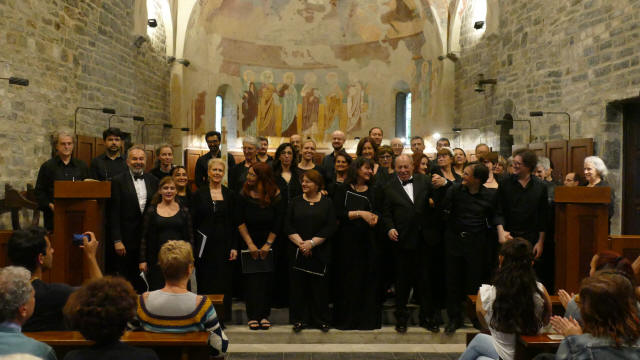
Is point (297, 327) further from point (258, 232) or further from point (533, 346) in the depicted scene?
point (533, 346)

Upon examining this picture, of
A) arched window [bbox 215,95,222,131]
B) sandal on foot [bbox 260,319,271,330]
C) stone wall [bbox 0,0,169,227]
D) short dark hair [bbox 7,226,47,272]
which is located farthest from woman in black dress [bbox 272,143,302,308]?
arched window [bbox 215,95,222,131]

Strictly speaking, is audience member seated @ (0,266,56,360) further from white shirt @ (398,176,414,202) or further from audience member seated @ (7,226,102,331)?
white shirt @ (398,176,414,202)

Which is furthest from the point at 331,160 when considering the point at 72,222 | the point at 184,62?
the point at 184,62

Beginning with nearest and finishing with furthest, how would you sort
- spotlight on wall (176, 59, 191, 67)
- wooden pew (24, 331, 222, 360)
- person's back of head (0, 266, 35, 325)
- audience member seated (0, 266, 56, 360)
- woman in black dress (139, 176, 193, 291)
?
audience member seated (0, 266, 56, 360)
person's back of head (0, 266, 35, 325)
wooden pew (24, 331, 222, 360)
woman in black dress (139, 176, 193, 291)
spotlight on wall (176, 59, 191, 67)

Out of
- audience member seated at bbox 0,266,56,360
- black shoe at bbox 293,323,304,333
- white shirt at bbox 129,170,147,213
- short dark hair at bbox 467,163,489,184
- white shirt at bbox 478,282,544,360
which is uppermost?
short dark hair at bbox 467,163,489,184

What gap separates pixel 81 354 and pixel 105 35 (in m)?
10.4

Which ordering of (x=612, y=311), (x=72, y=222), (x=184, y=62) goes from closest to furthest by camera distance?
(x=612, y=311) → (x=72, y=222) → (x=184, y=62)

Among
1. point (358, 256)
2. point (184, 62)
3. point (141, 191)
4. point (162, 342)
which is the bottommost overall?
point (162, 342)

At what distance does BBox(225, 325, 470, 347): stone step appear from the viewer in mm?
5758

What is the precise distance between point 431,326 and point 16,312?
4.23 m

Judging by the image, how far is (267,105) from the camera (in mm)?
17500

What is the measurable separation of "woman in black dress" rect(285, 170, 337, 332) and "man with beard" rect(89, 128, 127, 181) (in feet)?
6.43

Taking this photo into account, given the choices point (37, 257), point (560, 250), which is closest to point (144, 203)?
point (37, 257)

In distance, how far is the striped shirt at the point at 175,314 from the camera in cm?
322
